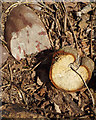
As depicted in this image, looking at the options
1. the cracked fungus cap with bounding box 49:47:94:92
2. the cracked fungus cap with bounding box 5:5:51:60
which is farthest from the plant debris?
the cracked fungus cap with bounding box 49:47:94:92

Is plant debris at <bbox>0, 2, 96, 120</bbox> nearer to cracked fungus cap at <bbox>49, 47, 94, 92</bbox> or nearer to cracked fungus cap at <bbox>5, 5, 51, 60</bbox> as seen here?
cracked fungus cap at <bbox>5, 5, 51, 60</bbox>

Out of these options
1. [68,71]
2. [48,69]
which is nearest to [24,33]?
[48,69]

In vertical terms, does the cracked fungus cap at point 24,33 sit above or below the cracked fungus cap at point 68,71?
above

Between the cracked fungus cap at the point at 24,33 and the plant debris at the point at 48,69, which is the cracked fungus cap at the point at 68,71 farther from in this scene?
the cracked fungus cap at the point at 24,33

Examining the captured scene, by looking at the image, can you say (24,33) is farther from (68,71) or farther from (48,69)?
(68,71)

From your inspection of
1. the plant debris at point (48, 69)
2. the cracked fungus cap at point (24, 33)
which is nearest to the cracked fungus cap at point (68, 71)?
the plant debris at point (48, 69)

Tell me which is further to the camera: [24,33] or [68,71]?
[24,33]

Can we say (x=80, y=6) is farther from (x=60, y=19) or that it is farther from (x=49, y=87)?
(x=49, y=87)

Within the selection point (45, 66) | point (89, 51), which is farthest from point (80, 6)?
point (45, 66)
